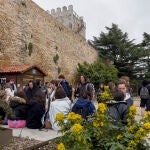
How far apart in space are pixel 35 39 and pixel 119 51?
15469 millimetres

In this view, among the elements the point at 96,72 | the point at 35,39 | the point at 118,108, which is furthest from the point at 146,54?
the point at 118,108

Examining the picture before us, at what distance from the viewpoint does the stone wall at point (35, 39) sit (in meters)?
14.9

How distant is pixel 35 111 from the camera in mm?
7078

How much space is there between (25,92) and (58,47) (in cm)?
1369

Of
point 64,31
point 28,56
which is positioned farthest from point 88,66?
point 28,56

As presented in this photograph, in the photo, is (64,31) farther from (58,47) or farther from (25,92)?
(25,92)

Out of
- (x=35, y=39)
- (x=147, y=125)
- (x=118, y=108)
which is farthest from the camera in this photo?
(x=35, y=39)

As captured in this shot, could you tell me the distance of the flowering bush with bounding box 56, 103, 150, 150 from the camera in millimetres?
3074

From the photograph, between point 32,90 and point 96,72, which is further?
point 96,72

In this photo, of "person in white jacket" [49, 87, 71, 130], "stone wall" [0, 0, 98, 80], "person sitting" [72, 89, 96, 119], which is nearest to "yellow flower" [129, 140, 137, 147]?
"person sitting" [72, 89, 96, 119]

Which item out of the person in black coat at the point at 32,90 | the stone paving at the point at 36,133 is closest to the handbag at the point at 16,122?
the stone paving at the point at 36,133

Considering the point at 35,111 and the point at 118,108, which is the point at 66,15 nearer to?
the point at 35,111

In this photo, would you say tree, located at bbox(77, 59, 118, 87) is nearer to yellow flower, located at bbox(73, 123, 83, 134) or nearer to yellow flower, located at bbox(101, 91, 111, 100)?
yellow flower, located at bbox(101, 91, 111, 100)

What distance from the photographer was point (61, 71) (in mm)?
21031
